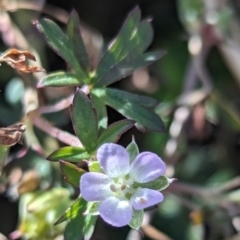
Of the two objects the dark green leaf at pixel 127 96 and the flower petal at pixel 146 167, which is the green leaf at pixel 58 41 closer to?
the dark green leaf at pixel 127 96

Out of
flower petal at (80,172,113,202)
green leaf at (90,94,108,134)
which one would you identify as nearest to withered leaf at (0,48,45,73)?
green leaf at (90,94,108,134)

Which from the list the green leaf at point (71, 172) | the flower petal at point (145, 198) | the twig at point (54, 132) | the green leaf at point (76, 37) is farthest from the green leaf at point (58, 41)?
the flower petal at point (145, 198)

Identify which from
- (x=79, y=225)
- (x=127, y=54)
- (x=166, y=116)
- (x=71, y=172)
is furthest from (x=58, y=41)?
(x=166, y=116)

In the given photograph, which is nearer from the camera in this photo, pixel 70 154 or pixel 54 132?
pixel 70 154

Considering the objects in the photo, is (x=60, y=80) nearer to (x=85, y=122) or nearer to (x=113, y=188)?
(x=85, y=122)

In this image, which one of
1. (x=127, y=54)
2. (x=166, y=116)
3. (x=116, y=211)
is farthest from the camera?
(x=166, y=116)

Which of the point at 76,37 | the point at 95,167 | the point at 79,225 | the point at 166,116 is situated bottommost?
the point at 166,116

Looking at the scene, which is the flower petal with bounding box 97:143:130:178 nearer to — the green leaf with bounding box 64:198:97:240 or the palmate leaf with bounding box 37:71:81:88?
the green leaf with bounding box 64:198:97:240
